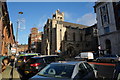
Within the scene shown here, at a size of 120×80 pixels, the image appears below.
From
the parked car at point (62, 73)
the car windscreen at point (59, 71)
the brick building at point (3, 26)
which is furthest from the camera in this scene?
the brick building at point (3, 26)

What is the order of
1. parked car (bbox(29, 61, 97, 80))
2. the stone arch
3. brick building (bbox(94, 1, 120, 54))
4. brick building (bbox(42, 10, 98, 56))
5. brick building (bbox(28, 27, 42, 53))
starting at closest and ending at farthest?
parked car (bbox(29, 61, 97, 80)) < brick building (bbox(94, 1, 120, 54)) < brick building (bbox(42, 10, 98, 56)) < the stone arch < brick building (bbox(28, 27, 42, 53))

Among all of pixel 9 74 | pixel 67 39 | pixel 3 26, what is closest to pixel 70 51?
pixel 67 39

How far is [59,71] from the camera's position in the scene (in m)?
4.12

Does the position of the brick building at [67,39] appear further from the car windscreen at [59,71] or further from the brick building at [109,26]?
the car windscreen at [59,71]

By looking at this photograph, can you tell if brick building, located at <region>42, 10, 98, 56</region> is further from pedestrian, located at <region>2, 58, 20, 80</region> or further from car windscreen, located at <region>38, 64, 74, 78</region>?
car windscreen, located at <region>38, 64, 74, 78</region>

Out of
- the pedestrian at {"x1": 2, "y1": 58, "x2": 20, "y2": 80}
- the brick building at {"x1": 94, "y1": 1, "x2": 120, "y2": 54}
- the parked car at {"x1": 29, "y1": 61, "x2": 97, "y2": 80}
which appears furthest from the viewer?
the brick building at {"x1": 94, "y1": 1, "x2": 120, "y2": 54}

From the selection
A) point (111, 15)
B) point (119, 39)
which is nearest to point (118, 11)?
point (111, 15)

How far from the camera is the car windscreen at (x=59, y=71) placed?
12.6 feet

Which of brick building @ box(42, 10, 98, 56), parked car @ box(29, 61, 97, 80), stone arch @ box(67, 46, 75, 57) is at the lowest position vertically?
stone arch @ box(67, 46, 75, 57)

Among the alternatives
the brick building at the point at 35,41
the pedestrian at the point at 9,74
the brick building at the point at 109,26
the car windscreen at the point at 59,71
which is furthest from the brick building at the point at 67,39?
the car windscreen at the point at 59,71

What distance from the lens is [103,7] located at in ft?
96.0

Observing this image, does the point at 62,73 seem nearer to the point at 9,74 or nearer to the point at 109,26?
the point at 9,74

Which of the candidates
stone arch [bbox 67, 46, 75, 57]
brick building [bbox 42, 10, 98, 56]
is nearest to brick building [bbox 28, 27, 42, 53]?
brick building [bbox 42, 10, 98, 56]

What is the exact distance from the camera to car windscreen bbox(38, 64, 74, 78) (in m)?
3.83
